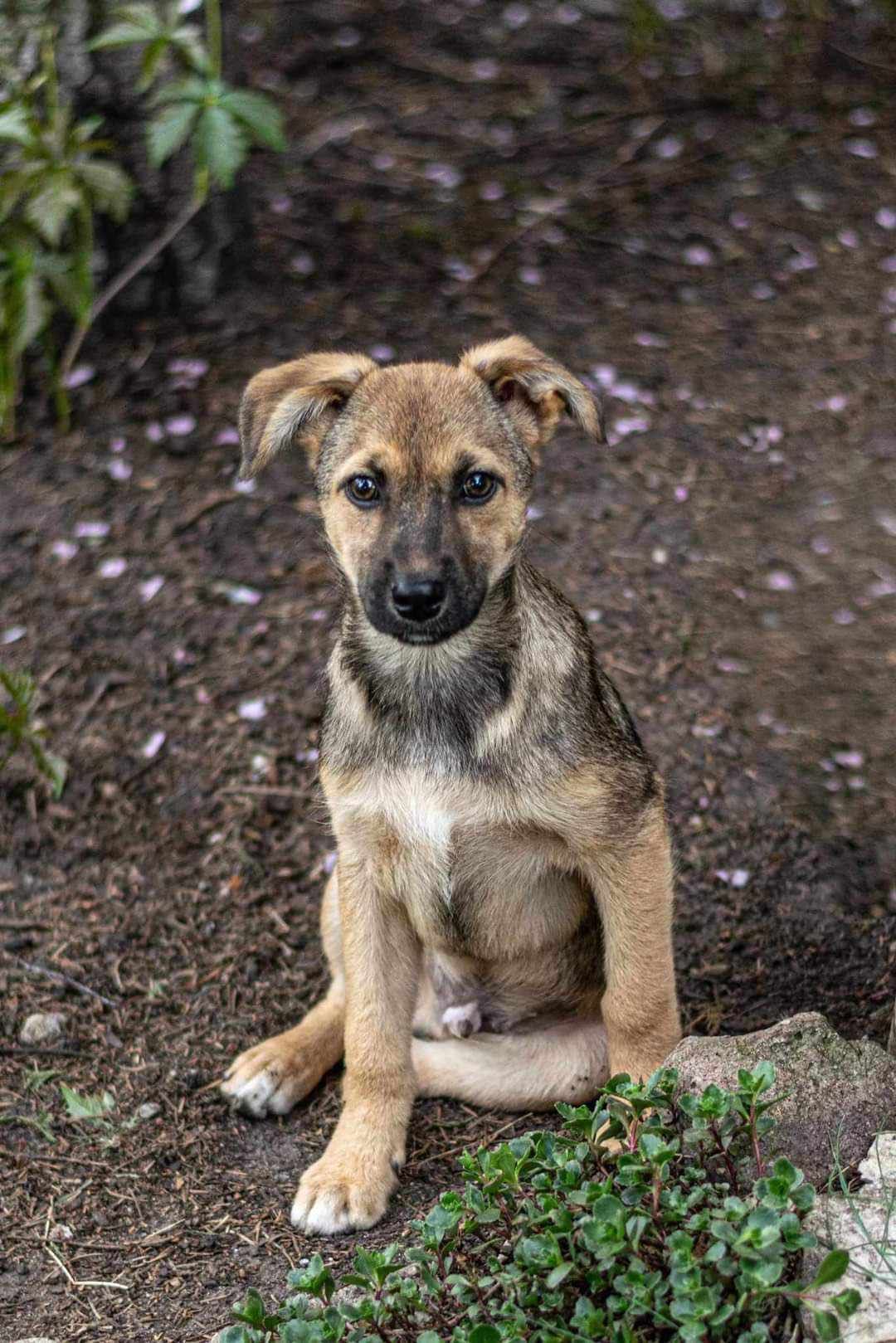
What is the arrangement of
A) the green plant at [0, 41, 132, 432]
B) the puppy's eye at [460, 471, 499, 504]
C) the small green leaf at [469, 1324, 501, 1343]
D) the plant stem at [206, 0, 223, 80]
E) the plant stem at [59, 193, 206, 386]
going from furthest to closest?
the plant stem at [59, 193, 206, 386] → the plant stem at [206, 0, 223, 80] → the green plant at [0, 41, 132, 432] → the puppy's eye at [460, 471, 499, 504] → the small green leaf at [469, 1324, 501, 1343]

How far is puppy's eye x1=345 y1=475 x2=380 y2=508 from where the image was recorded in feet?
13.6

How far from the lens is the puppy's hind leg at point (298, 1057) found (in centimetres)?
471

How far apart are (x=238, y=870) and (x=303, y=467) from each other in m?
2.28

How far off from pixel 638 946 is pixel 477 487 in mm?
1313

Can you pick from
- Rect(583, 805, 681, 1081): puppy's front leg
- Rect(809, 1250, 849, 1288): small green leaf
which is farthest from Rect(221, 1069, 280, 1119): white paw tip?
Rect(809, 1250, 849, 1288): small green leaf

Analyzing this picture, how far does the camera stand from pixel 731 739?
6.00 meters

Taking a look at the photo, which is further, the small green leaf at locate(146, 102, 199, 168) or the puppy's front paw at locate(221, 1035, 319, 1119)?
the small green leaf at locate(146, 102, 199, 168)

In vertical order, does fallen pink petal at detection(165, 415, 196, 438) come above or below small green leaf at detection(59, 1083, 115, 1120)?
above

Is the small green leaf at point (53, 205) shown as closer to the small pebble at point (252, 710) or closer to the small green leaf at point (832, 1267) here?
the small pebble at point (252, 710)

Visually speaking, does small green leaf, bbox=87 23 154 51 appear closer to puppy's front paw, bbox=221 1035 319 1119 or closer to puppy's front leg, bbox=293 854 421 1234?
puppy's front leg, bbox=293 854 421 1234

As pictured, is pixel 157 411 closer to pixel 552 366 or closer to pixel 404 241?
pixel 404 241

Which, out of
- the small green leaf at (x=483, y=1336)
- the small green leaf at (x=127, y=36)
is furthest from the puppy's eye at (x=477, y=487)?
the small green leaf at (x=127, y=36)

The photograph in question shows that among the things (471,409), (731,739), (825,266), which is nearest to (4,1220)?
(471,409)

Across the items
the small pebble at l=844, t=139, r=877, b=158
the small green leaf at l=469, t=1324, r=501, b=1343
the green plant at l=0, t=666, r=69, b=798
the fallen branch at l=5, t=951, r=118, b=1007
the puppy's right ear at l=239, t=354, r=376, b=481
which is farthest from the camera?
the small pebble at l=844, t=139, r=877, b=158
